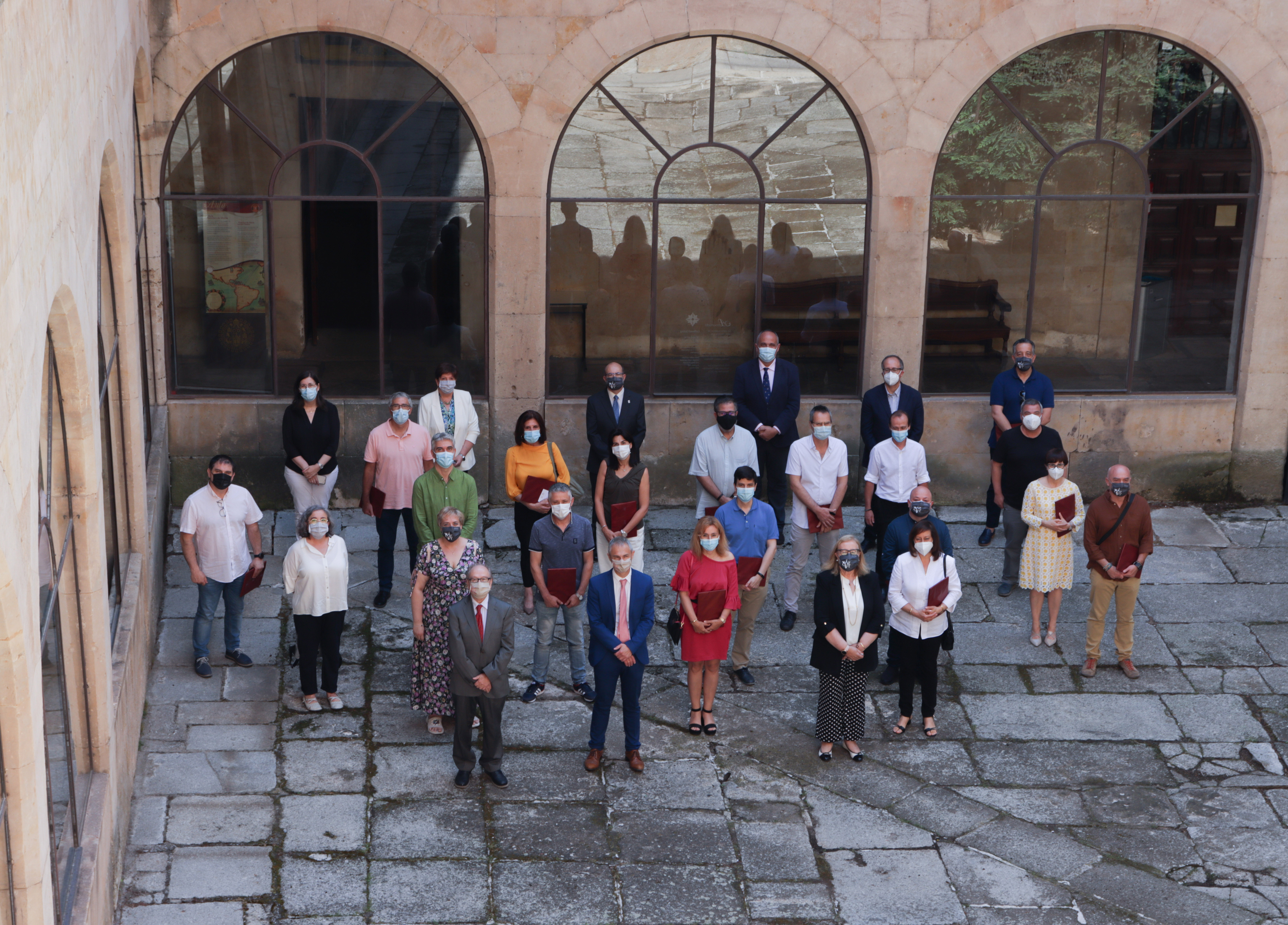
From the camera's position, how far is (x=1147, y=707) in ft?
36.3

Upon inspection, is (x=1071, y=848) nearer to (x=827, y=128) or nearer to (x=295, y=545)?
(x=295, y=545)

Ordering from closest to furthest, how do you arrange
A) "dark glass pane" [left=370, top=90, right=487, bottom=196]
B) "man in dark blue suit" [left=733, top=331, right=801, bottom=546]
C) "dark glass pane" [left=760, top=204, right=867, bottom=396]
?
"man in dark blue suit" [left=733, top=331, right=801, bottom=546]
"dark glass pane" [left=370, top=90, right=487, bottom=196]
"dark glass pane" [left=760, top=204, right=867, bottom=396]

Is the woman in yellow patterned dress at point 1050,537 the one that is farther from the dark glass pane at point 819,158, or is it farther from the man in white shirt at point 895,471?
the dark glass pane at point 819,158

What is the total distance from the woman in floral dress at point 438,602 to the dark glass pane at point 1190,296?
7.95 m

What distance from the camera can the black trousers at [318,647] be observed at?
408 inches

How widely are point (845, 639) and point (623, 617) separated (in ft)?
4.94

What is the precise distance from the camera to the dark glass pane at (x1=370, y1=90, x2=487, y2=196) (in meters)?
14.0

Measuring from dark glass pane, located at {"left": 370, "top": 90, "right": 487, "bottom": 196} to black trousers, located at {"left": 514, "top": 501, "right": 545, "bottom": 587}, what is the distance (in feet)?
11.8

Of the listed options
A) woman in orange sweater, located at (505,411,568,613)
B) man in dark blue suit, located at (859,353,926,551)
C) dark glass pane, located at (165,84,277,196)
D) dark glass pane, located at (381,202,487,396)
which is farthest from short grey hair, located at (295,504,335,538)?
man in dark blue suit, located at (859,353,926,551)

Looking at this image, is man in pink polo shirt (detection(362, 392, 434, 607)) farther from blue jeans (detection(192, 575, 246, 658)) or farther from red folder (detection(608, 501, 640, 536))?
red folder (detection(608, 501, 640, 536))

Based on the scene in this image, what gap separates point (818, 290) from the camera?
1469 cm

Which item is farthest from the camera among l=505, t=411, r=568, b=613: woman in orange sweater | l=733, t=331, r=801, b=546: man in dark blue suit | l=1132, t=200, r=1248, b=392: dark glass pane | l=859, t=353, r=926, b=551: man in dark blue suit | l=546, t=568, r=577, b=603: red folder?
l=1132, t=200, r=1248, b=392: dark glass pane

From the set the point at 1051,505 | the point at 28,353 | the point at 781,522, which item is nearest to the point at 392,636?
the point at 781,522

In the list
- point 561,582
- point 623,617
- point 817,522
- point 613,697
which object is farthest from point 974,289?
point 613,697
